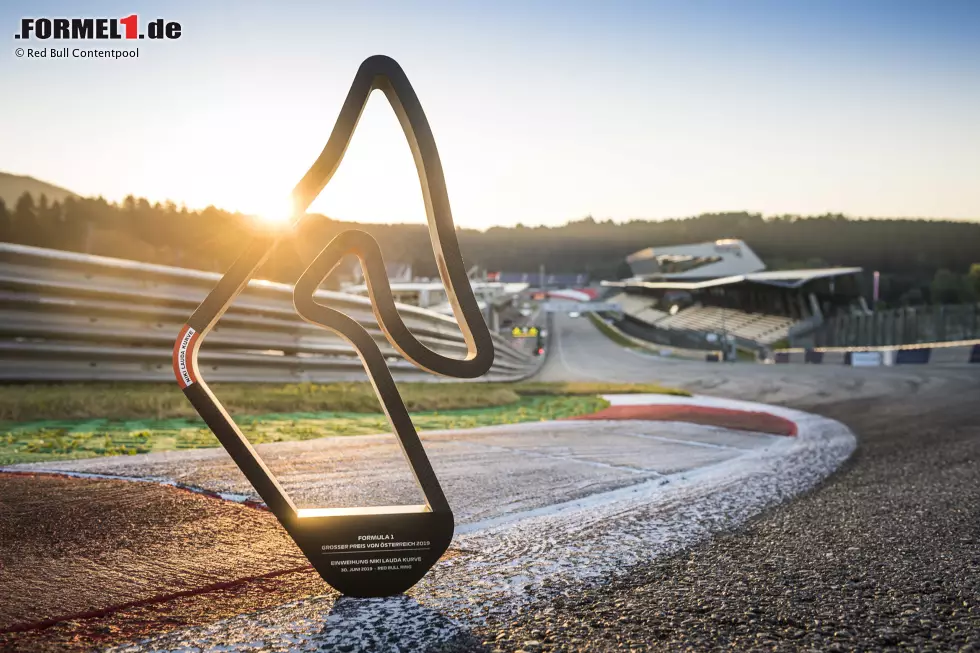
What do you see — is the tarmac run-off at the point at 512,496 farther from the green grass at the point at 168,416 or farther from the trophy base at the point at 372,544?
the green grass at the point at 168,416

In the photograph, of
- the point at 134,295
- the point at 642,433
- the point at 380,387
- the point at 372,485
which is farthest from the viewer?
the point at 642,433

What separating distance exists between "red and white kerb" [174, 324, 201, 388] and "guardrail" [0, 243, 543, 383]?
17.0 ft

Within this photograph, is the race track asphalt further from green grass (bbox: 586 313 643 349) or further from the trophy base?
green grass (bbox: 586 313 643 349)

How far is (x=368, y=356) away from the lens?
3072 mm

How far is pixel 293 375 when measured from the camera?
33.5ft

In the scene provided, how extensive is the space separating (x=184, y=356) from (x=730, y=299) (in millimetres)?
80189

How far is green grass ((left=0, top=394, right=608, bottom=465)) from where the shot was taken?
5.46 metres

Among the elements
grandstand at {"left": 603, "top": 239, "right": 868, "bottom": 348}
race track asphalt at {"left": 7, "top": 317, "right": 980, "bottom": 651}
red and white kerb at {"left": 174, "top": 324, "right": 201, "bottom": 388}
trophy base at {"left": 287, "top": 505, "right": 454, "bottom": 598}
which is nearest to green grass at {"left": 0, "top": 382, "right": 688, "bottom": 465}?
race track asphalt at {"left": 7, "top": 317, "right": 980, "bottom": 651}

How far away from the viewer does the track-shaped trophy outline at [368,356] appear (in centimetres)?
290

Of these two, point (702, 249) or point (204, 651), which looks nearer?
point (204, 651)

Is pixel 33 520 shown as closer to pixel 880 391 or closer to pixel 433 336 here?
pixel 433 336

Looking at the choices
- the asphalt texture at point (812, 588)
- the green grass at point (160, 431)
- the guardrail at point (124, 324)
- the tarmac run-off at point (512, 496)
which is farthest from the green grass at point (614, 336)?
the asphalt texture at point (812, 588)

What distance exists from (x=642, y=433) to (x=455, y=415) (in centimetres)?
326

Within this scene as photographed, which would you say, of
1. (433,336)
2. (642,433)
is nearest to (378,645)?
(642,433)
